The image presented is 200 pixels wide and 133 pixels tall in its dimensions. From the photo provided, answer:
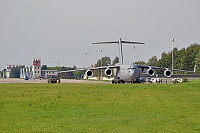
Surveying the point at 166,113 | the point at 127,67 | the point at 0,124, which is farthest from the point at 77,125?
the point at 127,67

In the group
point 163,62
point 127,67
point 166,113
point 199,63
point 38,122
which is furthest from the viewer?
point 163,62

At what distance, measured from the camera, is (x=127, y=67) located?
66.6 meters

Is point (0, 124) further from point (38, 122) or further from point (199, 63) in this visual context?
point (199, 63)

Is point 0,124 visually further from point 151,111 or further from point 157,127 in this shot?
point 151,111

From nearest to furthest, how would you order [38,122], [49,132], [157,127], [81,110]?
[49,132] < [157,127] < [38,122] < [81,110]

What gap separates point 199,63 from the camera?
11694cm

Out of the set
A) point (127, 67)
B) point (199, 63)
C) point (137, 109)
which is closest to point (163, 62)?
point (199, 63)

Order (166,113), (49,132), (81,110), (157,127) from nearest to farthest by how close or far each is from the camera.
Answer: (49,132), (157,127), (166,113), (81,110)

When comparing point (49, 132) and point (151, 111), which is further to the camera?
point (151, 111)

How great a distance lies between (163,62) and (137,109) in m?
128

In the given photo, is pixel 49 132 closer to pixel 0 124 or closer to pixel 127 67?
pixel 0 124

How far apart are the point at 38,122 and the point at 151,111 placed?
6104 millimetres

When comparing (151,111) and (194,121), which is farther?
(151,111)

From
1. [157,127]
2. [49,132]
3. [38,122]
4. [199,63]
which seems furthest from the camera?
[199,63]
